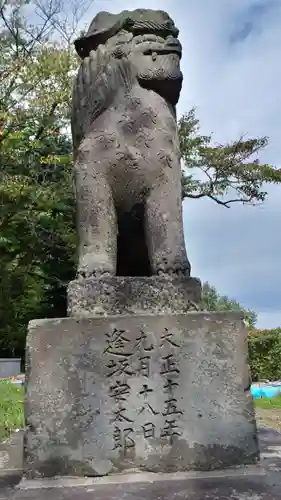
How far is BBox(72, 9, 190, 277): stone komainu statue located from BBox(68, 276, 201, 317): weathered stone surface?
74 mm

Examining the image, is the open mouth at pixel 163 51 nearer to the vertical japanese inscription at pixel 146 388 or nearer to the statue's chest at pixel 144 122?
the statue's chest at pixel 144 122

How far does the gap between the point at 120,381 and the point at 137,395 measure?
9 centimetres

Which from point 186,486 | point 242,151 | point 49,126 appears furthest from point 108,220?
point 242,151

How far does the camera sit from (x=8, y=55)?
1320 centimetres

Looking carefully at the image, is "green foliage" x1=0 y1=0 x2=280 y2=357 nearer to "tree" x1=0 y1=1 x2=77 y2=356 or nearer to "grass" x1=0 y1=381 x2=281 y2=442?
"tree" x1=0 y1=1 x2=77 y2=356

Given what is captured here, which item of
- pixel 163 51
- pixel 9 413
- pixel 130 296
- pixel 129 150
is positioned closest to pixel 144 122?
pixel 129 150

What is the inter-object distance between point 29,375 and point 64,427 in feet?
0.86

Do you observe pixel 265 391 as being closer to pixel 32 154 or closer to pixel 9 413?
pixel 9 413

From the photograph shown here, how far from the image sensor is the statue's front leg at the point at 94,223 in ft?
9.23

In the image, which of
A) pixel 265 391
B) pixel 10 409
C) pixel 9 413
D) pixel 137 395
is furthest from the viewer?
pixel 265 391

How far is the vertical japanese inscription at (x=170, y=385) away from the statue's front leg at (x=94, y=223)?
1.43ft

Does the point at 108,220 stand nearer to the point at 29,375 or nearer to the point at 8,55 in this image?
the point at 29,375

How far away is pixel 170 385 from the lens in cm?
254

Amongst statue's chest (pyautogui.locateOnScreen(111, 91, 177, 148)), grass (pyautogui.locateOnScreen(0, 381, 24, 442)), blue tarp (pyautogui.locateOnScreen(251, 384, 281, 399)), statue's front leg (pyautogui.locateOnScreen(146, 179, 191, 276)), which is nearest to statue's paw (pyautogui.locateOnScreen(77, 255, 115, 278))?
statue's front leg (pyautogui.locateOnScreen(146, 179, 191, 276))
